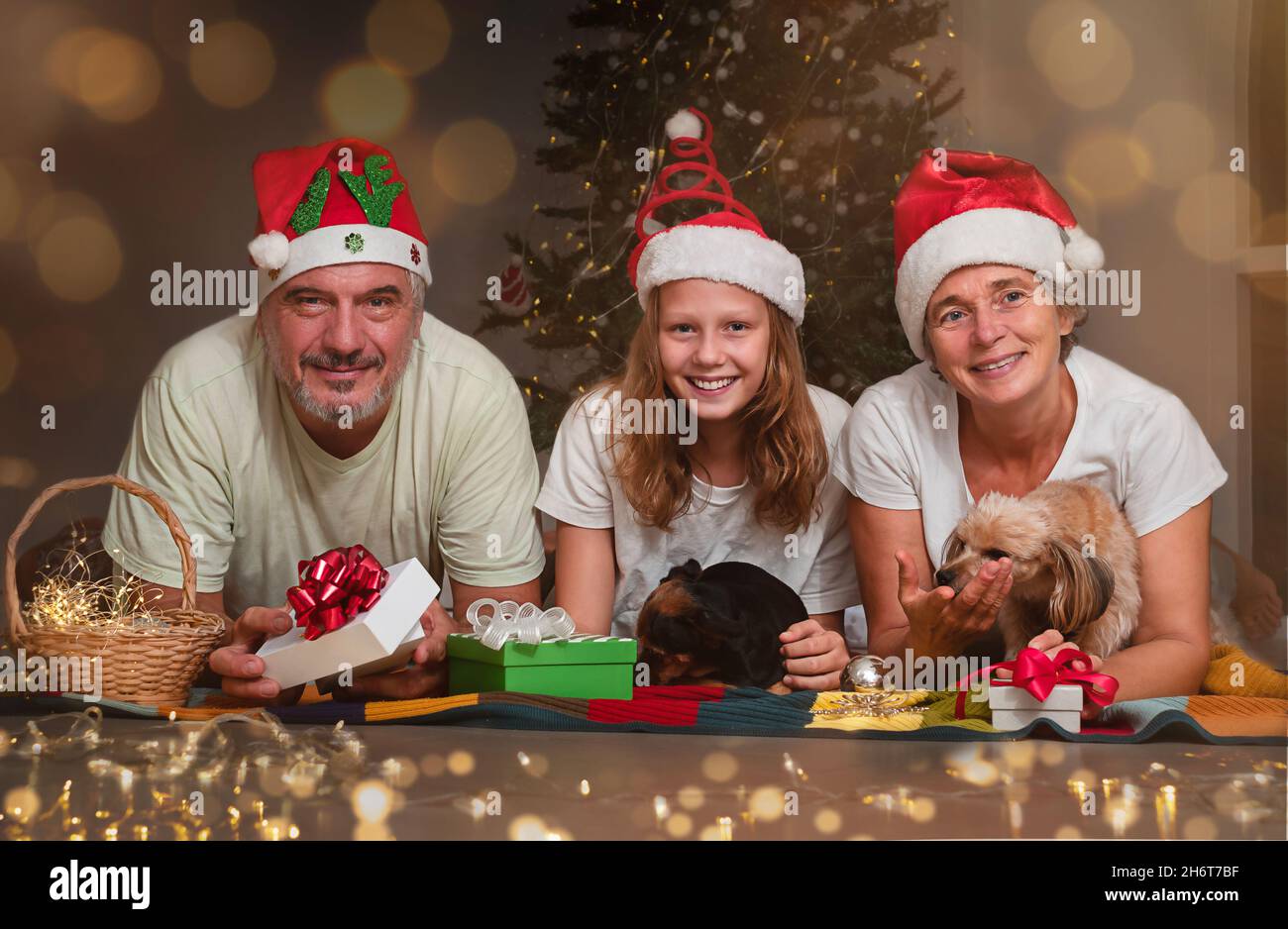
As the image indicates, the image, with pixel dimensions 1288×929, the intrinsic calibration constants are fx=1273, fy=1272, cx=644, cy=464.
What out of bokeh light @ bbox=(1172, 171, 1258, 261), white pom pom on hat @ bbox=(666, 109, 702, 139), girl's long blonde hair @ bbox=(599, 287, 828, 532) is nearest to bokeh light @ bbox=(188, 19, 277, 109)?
white pom pom on hat @ bbox=(666, 109, 702, 139)

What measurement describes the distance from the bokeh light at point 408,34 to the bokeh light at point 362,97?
0.05 m

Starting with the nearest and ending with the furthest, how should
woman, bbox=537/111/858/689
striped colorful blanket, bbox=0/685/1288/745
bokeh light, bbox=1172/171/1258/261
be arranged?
striped colorful blanket, bbox=0/685/1288/745 → woman, bbox=537/111/858/689 → bokeh light, bbox=1172/171/1258/261

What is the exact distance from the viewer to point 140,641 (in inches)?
107

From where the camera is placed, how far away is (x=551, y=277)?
4062mm

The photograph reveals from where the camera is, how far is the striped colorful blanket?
2.49 metres

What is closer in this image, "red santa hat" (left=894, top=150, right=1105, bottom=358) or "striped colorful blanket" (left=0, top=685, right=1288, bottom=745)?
"striped colorful blanket" (left=0, top=685, right=1288, bottom=745)

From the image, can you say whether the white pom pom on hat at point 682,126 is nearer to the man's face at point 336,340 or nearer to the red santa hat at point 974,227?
the red santa hat at point 974,227

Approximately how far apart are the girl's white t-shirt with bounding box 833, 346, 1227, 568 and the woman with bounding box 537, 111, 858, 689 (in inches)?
6.5

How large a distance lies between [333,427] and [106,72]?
1909 millimetres

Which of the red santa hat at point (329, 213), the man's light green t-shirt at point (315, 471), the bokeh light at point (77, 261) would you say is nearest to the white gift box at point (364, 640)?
the man's light green t-shirt at point (315, 471)

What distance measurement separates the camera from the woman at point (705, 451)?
312cm

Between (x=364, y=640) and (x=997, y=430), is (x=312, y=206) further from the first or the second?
(x=997, y=430)

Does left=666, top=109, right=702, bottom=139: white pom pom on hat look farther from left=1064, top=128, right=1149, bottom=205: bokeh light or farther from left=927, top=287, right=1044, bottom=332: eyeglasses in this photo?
left=1064, top=128, right=1149, bottom=205: bokeh light

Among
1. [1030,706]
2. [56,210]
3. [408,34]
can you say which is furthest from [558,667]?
[56,210]
